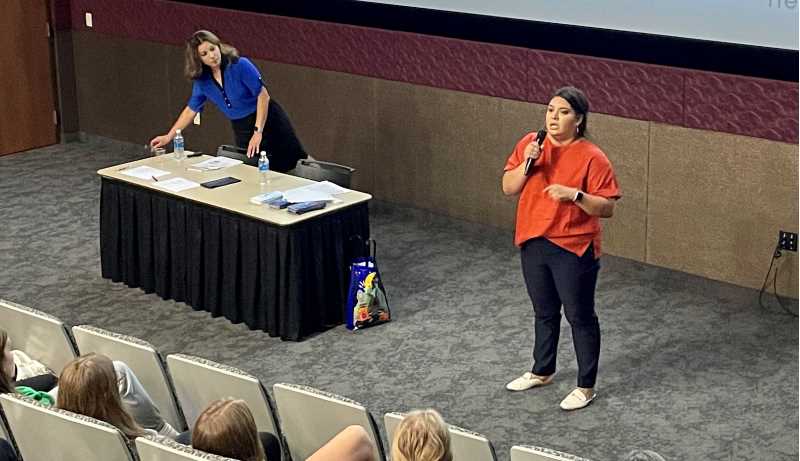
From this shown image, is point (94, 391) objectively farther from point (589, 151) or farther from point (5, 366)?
point (589, 151)

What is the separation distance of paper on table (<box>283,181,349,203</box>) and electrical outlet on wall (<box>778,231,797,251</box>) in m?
2.30

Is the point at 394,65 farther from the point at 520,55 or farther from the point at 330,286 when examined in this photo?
the point at 330,286

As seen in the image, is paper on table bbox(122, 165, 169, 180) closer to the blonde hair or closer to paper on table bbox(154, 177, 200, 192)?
paper on table bbox(154, 177, 200, 192)

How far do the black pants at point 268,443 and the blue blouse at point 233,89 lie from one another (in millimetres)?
3553

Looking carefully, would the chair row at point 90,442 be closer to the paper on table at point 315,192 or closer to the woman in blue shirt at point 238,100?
the paper on table at point 315,192

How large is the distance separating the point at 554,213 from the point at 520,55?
2587mm

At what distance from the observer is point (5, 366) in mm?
4664

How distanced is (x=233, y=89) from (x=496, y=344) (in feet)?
7.42

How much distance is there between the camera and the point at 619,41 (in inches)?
300

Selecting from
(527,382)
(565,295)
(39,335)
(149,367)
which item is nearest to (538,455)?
(149,367)

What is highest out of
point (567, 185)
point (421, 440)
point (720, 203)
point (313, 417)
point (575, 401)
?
point (567, 185)

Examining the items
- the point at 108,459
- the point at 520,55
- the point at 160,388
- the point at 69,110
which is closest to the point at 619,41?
the point at 520,55

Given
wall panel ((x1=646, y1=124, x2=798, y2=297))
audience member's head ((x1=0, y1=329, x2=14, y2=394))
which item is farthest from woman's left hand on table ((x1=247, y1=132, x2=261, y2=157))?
audience member's head ((x1=0, y1=329, x2=14, y2=394))

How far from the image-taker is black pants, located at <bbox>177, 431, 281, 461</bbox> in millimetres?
4359
